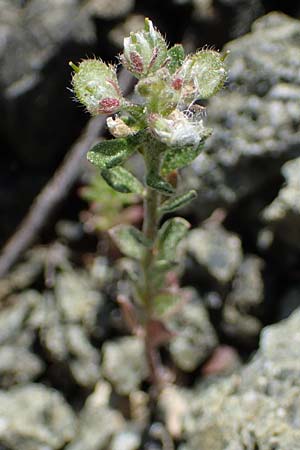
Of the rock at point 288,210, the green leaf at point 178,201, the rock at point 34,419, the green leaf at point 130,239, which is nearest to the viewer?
the green leaf at point 178,201

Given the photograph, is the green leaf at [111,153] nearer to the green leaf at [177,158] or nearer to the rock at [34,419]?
the green leaf at [177,158]

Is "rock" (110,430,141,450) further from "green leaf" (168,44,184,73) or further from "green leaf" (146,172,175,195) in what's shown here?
"green leaf" (168,44,184,73)

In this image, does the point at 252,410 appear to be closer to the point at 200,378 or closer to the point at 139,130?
the point at 200,378

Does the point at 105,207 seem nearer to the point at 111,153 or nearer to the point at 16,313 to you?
the point at 16,313

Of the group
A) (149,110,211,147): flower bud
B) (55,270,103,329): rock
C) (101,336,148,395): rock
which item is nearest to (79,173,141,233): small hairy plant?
(55,270,103,329): rock

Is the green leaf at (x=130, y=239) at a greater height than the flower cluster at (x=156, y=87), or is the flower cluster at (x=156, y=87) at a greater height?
the flower cluster at (x=156, y=87)

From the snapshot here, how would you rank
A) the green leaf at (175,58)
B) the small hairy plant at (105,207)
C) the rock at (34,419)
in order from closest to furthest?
the green leaf at (175,58) → the rock at (34,419) → the small hairy plant at (105,207)

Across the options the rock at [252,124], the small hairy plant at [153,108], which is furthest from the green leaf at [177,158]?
the rock at [252,124]
